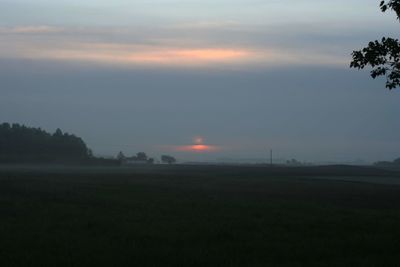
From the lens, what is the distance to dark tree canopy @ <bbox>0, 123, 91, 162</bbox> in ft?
485

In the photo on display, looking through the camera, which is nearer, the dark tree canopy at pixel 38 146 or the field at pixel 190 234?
the field at pixel 190 234

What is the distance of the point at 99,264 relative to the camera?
55.2ft

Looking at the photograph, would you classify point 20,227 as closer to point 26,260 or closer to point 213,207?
point 26,260

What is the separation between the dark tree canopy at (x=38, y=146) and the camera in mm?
147750

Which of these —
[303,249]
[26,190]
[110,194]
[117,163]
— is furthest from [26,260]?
[117,163]

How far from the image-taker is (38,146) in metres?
155

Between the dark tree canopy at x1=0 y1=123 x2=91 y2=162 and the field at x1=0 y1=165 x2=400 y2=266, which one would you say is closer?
the field at x1=0 y1=165 x2=400 y2=266

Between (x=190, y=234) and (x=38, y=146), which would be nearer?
(x=190, y=234)

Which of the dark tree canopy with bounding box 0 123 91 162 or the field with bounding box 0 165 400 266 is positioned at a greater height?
the dark tree canopy with bounding box 0 123 91 162

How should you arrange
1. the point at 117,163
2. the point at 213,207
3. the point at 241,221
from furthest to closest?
the point at 117,163
the point at 213,207
the point at 241,221

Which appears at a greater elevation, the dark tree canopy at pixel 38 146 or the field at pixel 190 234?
the dark tree canopy at pixel 38 146

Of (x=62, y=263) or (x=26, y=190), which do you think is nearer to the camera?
(x=62, y=263)

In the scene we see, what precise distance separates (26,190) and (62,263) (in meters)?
26.9

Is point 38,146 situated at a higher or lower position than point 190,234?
higher
